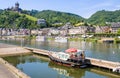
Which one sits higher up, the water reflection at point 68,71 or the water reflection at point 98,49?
the water reflection at point 98,49

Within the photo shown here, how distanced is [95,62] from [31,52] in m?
39.8

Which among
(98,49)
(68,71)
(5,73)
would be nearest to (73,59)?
(68,71)

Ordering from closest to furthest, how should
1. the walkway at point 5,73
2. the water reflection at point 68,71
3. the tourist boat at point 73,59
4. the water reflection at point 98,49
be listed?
the walkway at point 5,73
the water reflection at point 68,71
the tourist boat at point 73,59
the water reflection at point 98,49

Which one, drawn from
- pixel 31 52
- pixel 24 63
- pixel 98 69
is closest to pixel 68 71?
pixel 98 69

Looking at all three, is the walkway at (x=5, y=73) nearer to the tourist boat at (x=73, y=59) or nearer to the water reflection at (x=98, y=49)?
the tourist boat at (x=73, y=59)

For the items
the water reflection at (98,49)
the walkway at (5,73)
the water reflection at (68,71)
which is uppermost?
the walkway at (5,73)

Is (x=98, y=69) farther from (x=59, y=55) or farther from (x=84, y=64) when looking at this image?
(x=59, y=55)

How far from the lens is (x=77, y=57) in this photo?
64.0 m

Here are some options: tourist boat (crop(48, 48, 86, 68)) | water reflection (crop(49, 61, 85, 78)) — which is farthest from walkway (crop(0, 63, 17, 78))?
tourist boat (crop(48, 48, 86, 68))

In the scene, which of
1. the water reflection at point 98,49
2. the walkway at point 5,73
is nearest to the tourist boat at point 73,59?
the water reflection at point 98,49

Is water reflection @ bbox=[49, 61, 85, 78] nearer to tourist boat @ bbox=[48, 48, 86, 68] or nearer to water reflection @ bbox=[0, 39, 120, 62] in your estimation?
tourist boat @ bbox=[48, 48, 86, 68]

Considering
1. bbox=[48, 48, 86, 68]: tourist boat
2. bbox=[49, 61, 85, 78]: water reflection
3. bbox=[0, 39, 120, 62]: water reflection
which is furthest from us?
bbox=[0, 39, 120, 62]: water reflection

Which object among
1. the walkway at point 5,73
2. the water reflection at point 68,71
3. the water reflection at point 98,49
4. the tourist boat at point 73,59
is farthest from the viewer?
the water reflection at point 98,49

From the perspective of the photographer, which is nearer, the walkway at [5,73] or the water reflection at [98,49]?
the walkway at [5,73]
